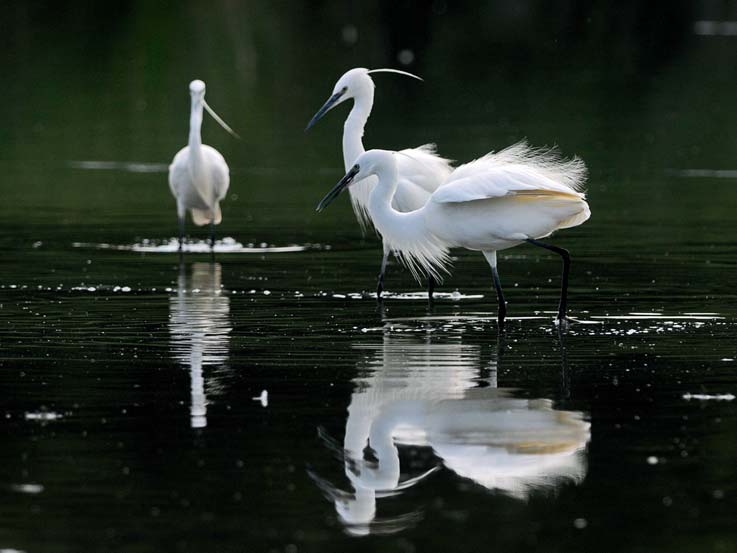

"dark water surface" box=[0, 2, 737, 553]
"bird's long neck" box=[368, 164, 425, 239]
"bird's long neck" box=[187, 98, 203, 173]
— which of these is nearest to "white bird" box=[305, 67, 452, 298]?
"dark water surface" box=[0, 2, 737, 553]

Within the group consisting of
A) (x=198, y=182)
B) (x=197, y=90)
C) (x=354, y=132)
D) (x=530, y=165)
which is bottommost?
(x=198, y=182)

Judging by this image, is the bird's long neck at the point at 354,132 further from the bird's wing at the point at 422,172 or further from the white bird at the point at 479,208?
the white bird at the point at 479,208

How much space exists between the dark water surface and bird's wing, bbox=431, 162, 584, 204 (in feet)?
3.21

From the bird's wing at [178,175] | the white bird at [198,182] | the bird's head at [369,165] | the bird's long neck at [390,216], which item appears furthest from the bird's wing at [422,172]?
the bird's wing at [178,175]

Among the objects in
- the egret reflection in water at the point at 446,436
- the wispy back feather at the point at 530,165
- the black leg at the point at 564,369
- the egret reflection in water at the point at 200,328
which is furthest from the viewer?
the wispy back feather at the point at 530,165

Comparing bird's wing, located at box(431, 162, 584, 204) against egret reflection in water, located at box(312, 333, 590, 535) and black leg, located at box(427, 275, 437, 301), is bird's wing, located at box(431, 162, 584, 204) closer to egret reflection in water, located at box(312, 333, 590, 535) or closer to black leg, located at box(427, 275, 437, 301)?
egret reflection in water, located at box(312, 333, 590, 535)

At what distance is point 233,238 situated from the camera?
18.5 meters

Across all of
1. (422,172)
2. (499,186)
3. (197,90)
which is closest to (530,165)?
(499,186)

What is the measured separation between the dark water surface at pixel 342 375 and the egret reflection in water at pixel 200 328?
4 centimetres

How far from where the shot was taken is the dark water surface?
21.5ft

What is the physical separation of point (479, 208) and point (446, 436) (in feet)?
12.7

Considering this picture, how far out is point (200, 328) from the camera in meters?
11.5

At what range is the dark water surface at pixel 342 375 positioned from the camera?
6.54 m

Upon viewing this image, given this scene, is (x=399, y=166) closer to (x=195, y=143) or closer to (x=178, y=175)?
(x=178, y=175)
